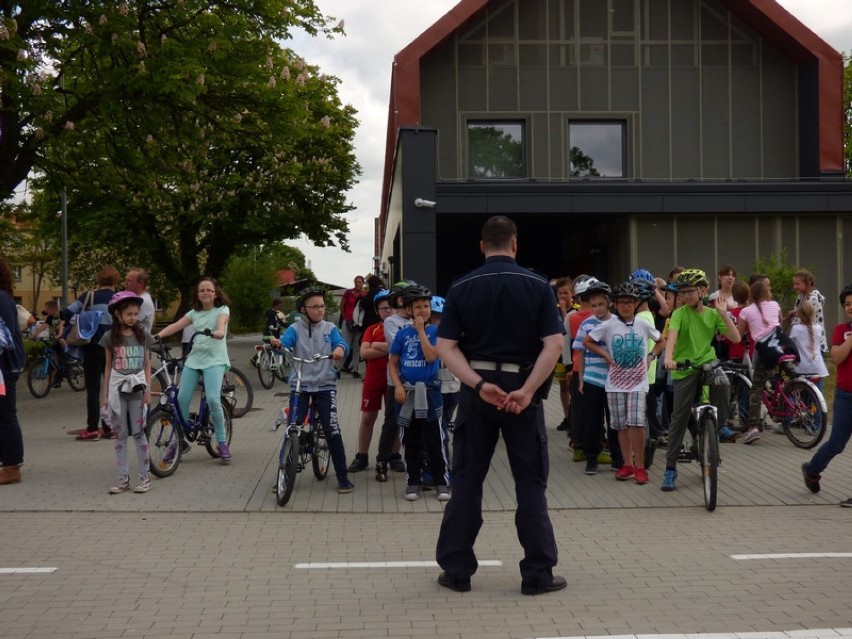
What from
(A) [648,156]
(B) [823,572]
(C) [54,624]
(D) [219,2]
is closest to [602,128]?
(A) [648,156]

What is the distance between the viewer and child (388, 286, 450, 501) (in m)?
8.34

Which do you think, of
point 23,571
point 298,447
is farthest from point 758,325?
point 23,571

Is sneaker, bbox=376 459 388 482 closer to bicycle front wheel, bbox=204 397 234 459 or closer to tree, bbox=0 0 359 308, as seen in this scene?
bicycle front wheel, bbox=204 397 234 459

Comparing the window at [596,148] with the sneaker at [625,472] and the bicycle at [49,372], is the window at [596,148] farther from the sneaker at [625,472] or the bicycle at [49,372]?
the sneaker at [625,472]

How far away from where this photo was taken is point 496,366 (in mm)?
5520

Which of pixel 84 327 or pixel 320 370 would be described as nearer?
pixel 320 370

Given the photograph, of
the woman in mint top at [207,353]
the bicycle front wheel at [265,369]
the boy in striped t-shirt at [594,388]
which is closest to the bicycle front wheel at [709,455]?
the boy in striped t-shirt at [594,388]

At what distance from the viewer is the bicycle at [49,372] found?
17.2m

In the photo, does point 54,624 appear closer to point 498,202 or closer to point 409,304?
point 409,304

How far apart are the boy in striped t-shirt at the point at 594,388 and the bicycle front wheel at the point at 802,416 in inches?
99.2

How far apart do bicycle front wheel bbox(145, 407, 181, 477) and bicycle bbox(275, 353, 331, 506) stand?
119 centimetres

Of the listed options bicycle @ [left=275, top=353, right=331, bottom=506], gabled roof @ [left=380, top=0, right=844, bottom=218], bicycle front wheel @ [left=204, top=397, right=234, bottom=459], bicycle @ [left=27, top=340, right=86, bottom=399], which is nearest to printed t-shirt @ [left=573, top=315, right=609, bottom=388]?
bicycle @ [left=275, top=353, right=331, bottom=506]

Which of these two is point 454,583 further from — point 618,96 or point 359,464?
point 618,96

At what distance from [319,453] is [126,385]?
178 cm
